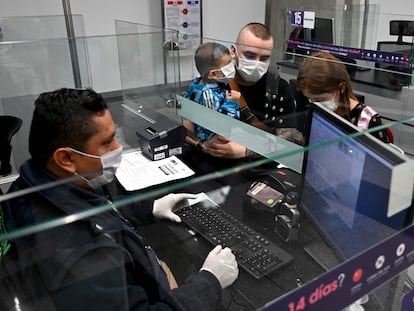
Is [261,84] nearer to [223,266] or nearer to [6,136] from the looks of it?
[223,266]

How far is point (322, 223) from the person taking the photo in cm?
98

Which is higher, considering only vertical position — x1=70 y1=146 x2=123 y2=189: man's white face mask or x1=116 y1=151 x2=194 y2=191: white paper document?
x1=70 y1=146 x2=123 y2=189: man's white face mask

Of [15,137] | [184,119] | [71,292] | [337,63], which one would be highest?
[337,63]

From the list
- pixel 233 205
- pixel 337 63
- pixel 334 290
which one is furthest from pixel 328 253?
pixel 337 63

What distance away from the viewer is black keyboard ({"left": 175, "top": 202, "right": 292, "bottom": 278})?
101 centimetres

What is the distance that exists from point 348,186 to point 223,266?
368mm

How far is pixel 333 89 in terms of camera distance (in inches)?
64.7

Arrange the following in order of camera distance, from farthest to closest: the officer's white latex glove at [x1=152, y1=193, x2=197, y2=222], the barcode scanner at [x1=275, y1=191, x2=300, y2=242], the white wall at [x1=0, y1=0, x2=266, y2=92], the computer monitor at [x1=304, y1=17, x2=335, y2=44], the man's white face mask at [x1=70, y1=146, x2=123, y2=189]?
the white wall at [x1=0, y1=0, x2=266, y2=92] → the computer monitor at [x1=304, y1=17, x2=335, y2=44] → the officer's white latex glove at [x1=152, y1=193, x2=197, y2=222] → the barcode scanner at [x1=275, y1=191, x2=300, y2=242] → the man's white face mask at [x1=70, y1=146, x2=123, y2=189]

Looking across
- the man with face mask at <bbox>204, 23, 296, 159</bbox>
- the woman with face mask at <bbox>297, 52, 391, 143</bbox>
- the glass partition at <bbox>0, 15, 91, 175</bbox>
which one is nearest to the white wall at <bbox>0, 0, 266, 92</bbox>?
the glass partition at <bbox>0, 15, 91, 175</bbox>

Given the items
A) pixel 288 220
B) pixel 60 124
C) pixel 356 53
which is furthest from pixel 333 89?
pixel 356 53

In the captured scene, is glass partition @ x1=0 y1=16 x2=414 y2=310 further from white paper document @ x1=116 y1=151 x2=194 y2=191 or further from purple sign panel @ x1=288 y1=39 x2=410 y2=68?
purple sign panel @ x1=288 y1=39 x2=410 y2=68

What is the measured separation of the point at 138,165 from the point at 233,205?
55 cm

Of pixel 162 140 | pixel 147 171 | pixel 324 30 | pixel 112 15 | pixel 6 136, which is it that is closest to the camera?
pixel 147 171

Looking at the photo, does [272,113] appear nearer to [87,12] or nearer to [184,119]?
[184,119]
